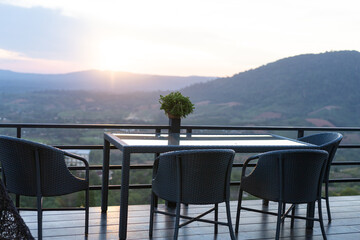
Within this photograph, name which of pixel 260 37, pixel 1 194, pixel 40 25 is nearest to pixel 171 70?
pixel 260 37

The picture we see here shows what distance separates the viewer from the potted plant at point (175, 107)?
4.11 meters

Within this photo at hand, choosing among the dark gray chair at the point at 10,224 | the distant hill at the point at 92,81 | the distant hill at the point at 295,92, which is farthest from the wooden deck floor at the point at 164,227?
the distant hill at the point at 295,92

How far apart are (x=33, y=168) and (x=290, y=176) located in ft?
5.96

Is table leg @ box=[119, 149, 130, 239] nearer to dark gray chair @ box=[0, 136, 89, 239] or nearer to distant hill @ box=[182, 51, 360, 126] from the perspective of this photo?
dark gray chair @ box=[0, 136, 89, 239]

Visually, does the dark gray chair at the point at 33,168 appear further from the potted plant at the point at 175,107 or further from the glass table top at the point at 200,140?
the potted plant at the point at 175,107

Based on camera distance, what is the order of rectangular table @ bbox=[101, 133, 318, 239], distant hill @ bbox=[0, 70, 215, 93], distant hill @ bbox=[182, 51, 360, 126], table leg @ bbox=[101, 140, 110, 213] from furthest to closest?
distant hill @ bbox=[182, 51, 360, 126] < distant hill @ bbox=[0, 70, 215, 93] < table leg @ bbox=[101, 140, 110, 213] < rectangular table @ bbox=[101, 133, 318, 239]

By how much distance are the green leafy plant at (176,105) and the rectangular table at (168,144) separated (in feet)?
0.73

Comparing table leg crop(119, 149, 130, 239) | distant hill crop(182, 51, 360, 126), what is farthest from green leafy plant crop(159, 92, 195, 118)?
distant hill crop(182, 51, 360, 126)

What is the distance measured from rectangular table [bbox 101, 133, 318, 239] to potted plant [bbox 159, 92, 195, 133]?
0.55ft

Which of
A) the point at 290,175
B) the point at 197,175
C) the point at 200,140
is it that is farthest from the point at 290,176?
the point at 200,140

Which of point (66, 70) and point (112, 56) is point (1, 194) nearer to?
point (112, 56)

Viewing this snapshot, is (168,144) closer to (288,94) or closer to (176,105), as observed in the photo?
(176,105)

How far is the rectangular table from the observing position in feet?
10.2

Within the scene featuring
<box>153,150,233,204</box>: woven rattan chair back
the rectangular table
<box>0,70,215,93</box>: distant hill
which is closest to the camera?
<box>153,150,233,204</box>: woven rattan chair back
